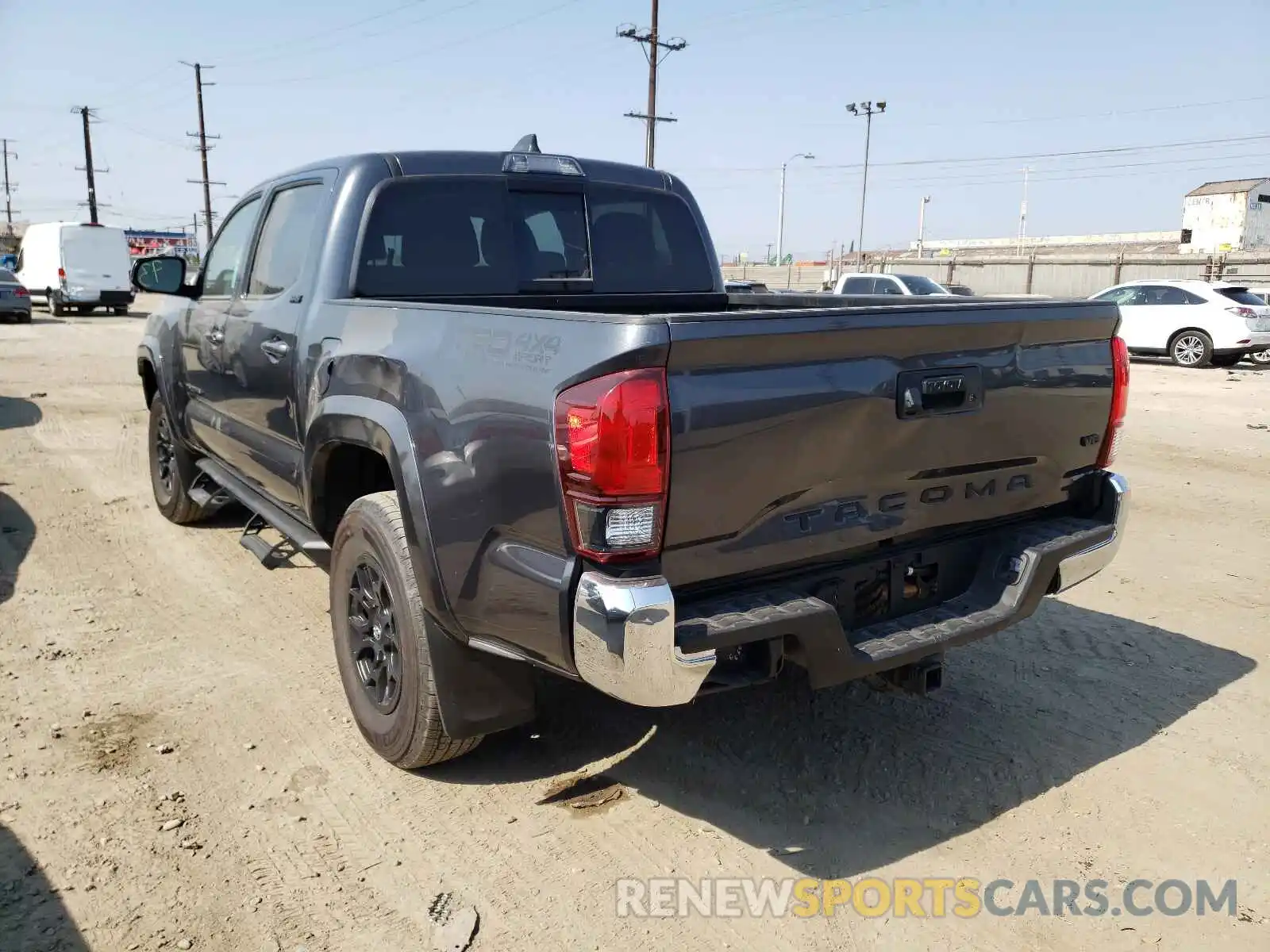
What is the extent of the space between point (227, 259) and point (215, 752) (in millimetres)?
2735

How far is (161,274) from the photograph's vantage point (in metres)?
5.21

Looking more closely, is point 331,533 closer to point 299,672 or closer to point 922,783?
point 299,672

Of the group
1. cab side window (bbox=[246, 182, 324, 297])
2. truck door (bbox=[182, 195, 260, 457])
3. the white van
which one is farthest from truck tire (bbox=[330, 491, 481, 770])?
the white van

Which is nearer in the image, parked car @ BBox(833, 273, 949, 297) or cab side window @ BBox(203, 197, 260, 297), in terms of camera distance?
cab side window @ BBox(203, 197, 260, 297)

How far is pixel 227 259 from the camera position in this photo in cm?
509

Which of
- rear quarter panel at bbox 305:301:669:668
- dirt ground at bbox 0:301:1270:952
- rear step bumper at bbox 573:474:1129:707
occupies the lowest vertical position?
dirt ground at bbox 0:301:1270:952

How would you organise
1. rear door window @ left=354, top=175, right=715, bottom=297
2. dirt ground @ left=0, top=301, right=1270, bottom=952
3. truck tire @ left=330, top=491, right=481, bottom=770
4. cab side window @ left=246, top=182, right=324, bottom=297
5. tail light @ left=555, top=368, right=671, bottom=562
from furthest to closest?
cab side window @ left=246, top=182, right=324, bottom=297, rear door window @ left=354, top=175, right=715, bottom=297, truck tire @ left=330, top=491, right=481, bottom=770, dirt ground @ left=0, top=301, right=1270, bottom=952, tail light @ left=555, top=368, right=671, bottom=562

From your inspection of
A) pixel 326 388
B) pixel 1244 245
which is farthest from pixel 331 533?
pixel 1244 245

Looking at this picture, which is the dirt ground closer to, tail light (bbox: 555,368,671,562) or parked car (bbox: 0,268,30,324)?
tail light (bbox: 555,368,671,562)

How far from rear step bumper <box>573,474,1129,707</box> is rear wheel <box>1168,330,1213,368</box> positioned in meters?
16.1

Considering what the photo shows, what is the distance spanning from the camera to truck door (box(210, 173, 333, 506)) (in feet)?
12.9

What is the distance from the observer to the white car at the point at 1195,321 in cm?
1664

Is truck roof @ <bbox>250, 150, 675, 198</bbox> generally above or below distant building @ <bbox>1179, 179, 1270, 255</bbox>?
below

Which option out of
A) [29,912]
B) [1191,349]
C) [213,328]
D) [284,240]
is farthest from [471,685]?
[1191,349]
